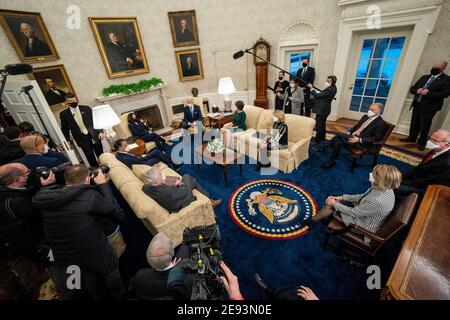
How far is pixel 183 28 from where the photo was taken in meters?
6.78

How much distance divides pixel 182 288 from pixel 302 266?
1881 millimetres

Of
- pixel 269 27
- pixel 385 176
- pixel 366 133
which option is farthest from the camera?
pixel 269 27

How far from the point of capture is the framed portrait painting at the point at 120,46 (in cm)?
561

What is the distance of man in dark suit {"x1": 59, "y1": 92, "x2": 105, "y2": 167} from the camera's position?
4.36 metres

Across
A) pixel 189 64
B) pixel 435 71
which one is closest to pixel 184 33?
pixel 189 64

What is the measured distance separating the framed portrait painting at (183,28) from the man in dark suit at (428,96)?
20.7 feet

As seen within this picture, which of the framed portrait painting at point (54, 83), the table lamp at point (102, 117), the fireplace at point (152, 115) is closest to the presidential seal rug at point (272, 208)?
the table lamp at point (102, 117)

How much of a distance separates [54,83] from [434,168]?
7.54m

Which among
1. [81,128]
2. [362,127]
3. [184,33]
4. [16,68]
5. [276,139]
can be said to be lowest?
[276,139]

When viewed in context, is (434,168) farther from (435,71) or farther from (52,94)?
(52,94)

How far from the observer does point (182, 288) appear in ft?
4.30

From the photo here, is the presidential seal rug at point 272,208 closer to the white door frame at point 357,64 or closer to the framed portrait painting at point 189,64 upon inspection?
the white door frame at point 357,64
